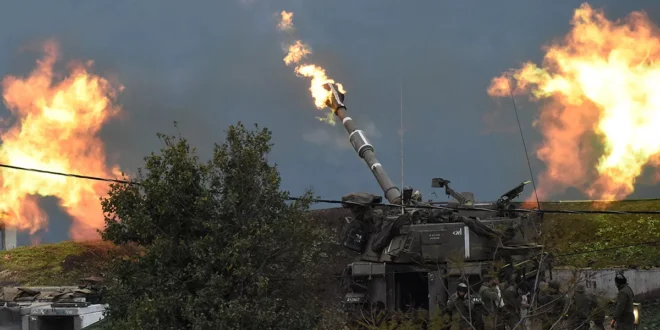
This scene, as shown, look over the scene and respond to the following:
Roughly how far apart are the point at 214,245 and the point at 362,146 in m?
10.2

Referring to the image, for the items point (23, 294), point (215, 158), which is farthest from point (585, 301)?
point (23, 294)

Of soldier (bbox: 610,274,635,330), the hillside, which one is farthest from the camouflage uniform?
the hillside

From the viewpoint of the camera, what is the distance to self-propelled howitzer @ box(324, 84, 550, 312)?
1795cm

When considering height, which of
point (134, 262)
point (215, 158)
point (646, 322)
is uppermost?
point (215, 158)

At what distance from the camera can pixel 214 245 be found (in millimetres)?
13859

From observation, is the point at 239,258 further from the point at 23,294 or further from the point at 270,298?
the point at 23,294

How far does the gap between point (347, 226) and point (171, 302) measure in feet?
27.2

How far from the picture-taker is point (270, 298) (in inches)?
545

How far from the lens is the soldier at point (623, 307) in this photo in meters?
15.1

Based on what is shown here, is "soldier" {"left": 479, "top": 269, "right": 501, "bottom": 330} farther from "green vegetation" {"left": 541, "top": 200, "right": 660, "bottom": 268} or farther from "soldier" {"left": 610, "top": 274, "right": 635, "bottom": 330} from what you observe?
"green vegetation" {"left": 541, "top": 200, "right": 660, "bottom": 268}

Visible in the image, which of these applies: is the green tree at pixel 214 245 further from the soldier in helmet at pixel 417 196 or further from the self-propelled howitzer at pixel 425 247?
the soldier in helmet at pixel 417 196

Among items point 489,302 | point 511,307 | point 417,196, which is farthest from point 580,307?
point 417,196

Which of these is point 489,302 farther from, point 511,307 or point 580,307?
point 580,307

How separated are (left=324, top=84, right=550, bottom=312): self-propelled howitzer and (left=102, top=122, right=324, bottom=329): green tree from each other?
12.4 ft
